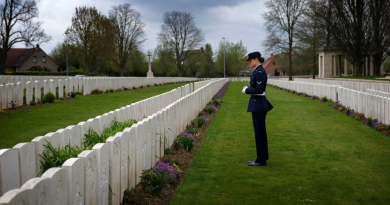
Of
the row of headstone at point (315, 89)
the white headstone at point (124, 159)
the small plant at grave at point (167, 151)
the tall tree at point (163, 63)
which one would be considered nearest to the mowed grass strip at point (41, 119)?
the small plant at grave at point (167, 151)

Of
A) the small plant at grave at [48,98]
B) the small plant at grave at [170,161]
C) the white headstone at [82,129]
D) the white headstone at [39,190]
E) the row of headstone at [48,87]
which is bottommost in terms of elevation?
the small plant at grave at [170,161]

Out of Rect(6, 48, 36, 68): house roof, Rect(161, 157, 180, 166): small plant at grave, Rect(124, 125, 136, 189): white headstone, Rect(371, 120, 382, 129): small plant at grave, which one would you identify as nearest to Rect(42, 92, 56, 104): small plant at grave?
Rect(161, 157, 180, 166): small plant at grave

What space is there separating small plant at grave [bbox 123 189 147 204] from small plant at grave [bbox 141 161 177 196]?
0.41 m

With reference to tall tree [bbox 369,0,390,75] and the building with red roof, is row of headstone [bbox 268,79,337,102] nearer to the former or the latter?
tall tree [bbox 369,0,390,75]

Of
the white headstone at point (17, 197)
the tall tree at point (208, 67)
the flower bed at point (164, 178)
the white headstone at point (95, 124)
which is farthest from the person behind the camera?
the tall tree at point (208, 67)

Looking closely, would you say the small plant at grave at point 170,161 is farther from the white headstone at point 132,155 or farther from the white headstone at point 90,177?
the white headstone at point 90,177

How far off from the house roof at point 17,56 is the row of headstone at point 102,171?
80865mm

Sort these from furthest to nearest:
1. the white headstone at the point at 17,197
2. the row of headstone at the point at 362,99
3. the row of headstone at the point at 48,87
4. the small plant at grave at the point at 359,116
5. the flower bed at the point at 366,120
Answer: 1. the row of headstone at the point at 48,87
2. the small plant at grave at the point at 359,116
3. the row of headstone at the point at 362,99
4. the flower bed at the point at 366,120
5. the white headstone at the point at 17,197

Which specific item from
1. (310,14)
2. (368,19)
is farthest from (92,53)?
(368,19)

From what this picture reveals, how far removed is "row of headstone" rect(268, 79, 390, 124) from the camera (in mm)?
11391

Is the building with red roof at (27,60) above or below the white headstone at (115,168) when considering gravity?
above

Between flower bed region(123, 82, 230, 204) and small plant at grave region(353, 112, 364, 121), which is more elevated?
small plant at grave region(353, 112, 364, 121)

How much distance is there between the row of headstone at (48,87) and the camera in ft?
45.5

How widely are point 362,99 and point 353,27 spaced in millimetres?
34344
